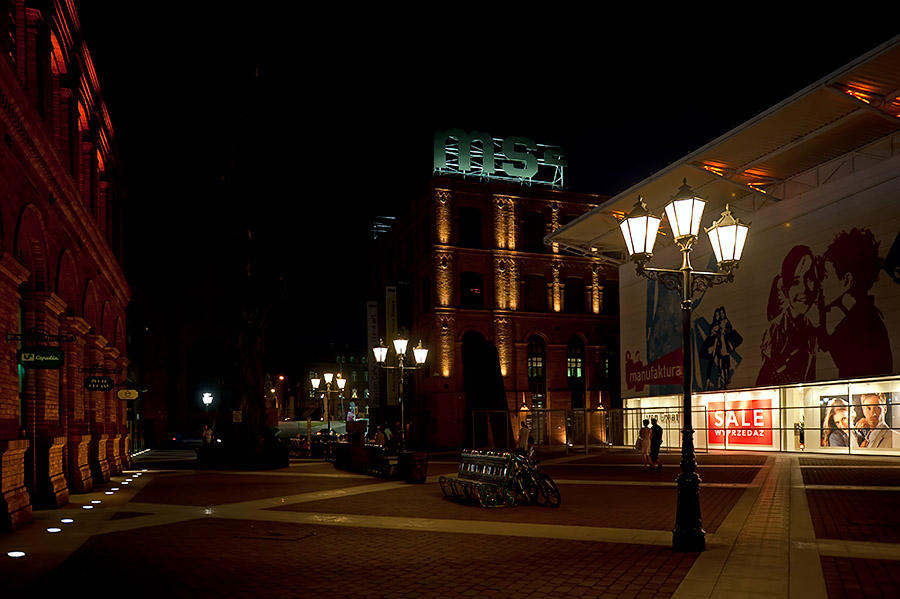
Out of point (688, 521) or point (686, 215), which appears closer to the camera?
point (688, 521)

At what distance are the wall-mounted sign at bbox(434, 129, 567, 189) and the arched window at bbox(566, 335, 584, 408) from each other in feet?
38.4

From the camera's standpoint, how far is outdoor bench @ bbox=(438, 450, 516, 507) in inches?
588

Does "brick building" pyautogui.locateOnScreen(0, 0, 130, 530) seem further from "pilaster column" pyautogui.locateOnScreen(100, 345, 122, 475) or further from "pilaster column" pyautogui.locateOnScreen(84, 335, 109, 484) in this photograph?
"pilaster column" pyautogui.locateOnScreen(100, 345, 122, 475)

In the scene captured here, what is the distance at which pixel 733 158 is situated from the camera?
106 feet

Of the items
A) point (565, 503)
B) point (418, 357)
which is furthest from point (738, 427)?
point (565, 503)

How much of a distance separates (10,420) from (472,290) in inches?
1627

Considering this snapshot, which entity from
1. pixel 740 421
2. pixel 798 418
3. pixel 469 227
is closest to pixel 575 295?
pixel 469 227

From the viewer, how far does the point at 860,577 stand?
8117mm

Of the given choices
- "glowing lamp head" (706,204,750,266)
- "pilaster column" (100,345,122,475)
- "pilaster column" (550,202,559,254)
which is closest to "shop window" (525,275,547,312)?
"pilaster column" (550,202,559,254)

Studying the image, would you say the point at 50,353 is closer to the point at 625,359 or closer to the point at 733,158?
the point at 733,158

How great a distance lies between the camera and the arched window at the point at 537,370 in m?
52.8

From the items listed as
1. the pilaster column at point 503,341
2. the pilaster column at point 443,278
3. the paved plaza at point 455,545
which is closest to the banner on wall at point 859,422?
the paved plaza at point 455,545

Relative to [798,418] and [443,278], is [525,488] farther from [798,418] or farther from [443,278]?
[443,278]

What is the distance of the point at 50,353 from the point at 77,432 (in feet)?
20.4
